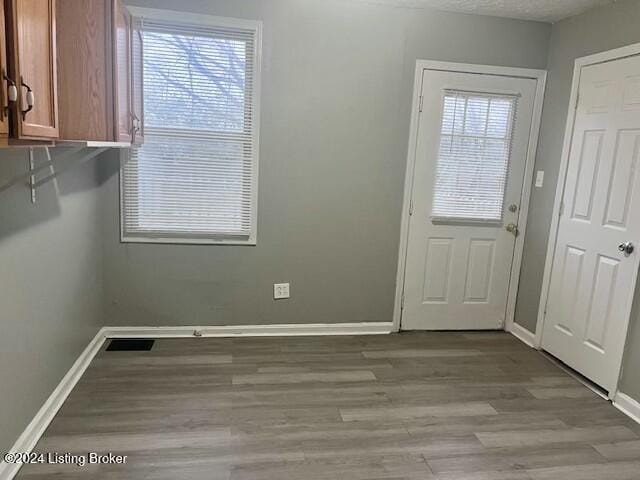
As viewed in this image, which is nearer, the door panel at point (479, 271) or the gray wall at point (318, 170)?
the gray wall at point (318, 170)

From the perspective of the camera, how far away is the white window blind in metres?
3.55

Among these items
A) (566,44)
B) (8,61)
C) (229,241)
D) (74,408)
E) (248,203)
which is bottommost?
(74,408)

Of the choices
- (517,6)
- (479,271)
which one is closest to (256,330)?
(479,271)

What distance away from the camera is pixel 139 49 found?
301 cm

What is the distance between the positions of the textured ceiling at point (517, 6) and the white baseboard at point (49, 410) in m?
3.06

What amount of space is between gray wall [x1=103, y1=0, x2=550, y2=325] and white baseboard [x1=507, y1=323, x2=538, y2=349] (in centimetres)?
119

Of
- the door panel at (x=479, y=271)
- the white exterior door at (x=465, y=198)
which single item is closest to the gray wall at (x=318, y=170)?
the white exterior door at (x=465, y=198)

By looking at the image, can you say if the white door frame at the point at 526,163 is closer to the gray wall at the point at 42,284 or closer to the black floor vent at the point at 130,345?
the black floor vent at the point at 130,345

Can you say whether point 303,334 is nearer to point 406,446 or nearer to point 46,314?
point 406,446

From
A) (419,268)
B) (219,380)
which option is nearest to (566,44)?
(419,268)

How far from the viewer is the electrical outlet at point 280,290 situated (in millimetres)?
3566

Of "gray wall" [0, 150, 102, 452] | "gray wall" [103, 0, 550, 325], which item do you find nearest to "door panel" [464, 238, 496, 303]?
"gray wall" [103, 0, 550, 325]

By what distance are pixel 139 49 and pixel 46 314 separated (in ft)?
5.71

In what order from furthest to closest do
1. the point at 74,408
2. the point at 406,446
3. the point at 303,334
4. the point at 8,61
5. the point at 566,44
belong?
the point at 303,334 < the point at 566,44 < the point at 74,408 < the point at 406,446 < the point at 8,61
